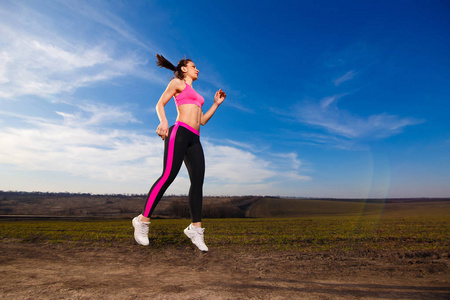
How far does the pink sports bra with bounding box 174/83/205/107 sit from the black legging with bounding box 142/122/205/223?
0.37 m

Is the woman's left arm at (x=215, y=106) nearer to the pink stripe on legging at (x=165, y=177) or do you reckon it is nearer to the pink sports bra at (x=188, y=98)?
the pink sports bra at (x=188, y=98)

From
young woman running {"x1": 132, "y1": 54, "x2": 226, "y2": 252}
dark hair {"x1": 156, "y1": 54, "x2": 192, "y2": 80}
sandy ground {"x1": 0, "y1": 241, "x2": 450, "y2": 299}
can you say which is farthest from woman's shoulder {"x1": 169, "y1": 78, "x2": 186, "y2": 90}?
sandy ground {"x1": 0, "y1": 241, "x2": 450, "y2": 299}

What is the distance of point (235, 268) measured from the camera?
12.2ft

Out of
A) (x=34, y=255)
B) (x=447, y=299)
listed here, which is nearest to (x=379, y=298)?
(x=447, y=299)

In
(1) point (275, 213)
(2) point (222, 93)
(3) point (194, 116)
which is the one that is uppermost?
(2) point (222, 93)

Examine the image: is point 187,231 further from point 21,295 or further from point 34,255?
point 34,255

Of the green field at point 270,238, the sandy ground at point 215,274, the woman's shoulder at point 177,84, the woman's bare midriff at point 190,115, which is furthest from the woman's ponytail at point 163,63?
the green field at point 270,238

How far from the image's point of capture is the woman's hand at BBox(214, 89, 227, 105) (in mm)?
4030

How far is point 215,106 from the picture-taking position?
13.1 feet

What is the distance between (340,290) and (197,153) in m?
2.35

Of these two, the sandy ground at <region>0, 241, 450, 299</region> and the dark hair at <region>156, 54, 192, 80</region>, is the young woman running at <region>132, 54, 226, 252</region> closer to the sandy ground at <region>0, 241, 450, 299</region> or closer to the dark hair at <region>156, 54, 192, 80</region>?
the dark hair at <region>156, 54, 192, 80</region>

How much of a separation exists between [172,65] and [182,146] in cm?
139

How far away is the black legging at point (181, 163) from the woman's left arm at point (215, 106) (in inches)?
18.2

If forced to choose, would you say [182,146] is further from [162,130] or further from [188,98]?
[188,98]
